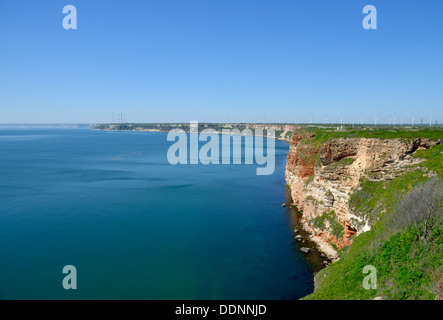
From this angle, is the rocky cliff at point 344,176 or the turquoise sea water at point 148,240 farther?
the rocky cliff at point 344,176

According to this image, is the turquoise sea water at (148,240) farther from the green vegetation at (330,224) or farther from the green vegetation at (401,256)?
the green vegetation at (401,256)

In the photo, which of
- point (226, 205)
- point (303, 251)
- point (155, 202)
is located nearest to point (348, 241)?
point (303, 251)

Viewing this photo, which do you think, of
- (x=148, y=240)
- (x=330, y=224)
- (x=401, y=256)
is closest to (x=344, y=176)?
(x=330, y=224)

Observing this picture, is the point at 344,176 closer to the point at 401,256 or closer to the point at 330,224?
the point at 330,224

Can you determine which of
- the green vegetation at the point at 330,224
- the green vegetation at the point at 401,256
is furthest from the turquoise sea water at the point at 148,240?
the green vegetation at the point at 401,256

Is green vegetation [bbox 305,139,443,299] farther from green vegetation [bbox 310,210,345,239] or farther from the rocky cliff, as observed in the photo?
green vegetation [bbox 310,210,345,239]

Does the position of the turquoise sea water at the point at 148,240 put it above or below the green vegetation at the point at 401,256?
below

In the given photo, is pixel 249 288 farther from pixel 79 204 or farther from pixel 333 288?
pixel 79 204

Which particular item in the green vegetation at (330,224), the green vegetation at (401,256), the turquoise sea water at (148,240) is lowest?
the turquoise sea water at (148,240)
